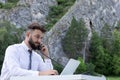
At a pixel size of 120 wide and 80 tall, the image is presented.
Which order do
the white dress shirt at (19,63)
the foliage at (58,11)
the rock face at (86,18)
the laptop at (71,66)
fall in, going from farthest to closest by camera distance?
the foliage at (58,11), the rock face at (86,18), the white dress shirt at (19,63), the laptop at (71,66)

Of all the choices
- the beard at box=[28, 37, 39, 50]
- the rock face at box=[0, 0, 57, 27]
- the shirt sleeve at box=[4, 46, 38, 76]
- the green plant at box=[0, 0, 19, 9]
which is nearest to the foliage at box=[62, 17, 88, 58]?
the rock face at box=[0, 0, 57, 27]

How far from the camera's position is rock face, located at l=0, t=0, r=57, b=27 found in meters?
87.5

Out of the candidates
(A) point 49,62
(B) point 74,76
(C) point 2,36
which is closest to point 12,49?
(A) point 49,62

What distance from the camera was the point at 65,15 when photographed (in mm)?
87062

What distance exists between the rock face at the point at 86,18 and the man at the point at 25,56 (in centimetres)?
7497

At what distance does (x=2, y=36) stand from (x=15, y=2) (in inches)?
917

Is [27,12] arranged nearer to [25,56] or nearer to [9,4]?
[9,4]

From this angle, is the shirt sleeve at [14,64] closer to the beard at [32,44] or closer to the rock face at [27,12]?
the beard at [32,44]

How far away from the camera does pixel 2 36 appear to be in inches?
2872

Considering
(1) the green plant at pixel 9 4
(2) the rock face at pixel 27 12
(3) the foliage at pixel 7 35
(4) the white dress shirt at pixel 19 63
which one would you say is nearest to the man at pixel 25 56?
(4) the white dress shirt at pixel 19 63

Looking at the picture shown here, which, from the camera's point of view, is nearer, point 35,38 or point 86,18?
point 35,38

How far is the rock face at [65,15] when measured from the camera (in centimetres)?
8306

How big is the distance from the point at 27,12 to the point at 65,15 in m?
7.17

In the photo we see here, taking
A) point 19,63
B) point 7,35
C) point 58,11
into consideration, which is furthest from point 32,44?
point 58,11
